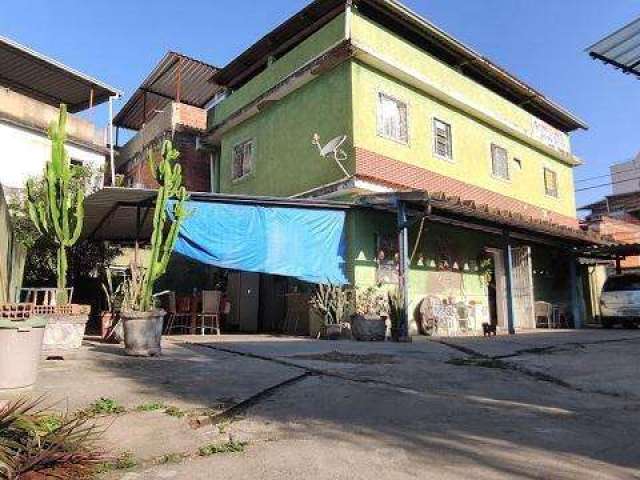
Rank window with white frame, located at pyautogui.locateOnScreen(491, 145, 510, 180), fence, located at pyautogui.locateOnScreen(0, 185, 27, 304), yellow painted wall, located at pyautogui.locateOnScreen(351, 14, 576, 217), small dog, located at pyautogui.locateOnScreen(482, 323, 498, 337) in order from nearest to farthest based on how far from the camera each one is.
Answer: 1. fence, located at pyautogui.locateOnScreen(0, 185, 27, 304)
2. yellow painted wall, located at pyautogui.locateOnScreen(351, 14, 576, 217)
3. small dog, located at pyautogui.locateOnScreen(482, 323, 498, 337)
4. window with white frame, located at pyautogui.locateOnScreen(491, 145, 510, 180)

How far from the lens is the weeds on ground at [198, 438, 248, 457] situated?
3.08m

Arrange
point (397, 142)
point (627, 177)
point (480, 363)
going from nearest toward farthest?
A: 1. point (480, 363)
2. point (397, 142)
3. point (627, 177)

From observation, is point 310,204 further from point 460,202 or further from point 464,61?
point 464,61

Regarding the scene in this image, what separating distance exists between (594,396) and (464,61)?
1219 cm

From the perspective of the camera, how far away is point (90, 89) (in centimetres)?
2088

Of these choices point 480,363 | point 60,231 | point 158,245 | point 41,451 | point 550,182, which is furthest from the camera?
point 550,182

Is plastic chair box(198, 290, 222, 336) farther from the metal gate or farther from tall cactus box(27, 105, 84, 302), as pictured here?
the metal gate

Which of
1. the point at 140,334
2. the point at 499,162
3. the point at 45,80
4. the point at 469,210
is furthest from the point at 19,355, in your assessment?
the point at 45,80

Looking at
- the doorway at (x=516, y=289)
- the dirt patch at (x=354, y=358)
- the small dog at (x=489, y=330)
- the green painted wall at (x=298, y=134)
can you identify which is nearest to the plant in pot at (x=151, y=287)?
the dirt patch at (x=354, y=358)

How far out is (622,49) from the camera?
870 cm

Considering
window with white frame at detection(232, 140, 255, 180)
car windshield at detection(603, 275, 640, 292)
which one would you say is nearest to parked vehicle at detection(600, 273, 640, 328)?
car windshield at detection(603, 275, 640, 292)

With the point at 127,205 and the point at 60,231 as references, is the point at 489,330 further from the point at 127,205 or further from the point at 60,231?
the point at 60,231

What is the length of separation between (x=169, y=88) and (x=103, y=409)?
17.1 metres

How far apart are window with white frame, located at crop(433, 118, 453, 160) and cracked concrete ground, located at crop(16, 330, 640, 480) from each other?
760 cm
